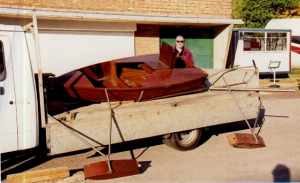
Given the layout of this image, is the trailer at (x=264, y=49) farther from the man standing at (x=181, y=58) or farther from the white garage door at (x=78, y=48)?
the man standing at (x=181, y=58)

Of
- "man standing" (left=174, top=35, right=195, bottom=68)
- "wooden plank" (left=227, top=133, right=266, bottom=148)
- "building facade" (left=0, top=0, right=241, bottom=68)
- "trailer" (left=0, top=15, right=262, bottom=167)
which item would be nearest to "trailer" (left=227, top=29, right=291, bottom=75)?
"building facade" (left=0, top=0, right=241, bottom=68)

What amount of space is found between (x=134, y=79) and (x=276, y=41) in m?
19.4

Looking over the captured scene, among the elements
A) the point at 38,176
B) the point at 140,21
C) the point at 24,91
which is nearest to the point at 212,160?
the point at 38,176

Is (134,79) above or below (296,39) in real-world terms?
below

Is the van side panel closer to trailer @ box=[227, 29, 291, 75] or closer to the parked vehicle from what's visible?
trailer @ box=[227, 29, 291, 75]

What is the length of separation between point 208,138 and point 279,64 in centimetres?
1727

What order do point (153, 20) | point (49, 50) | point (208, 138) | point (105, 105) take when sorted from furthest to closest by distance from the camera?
1. point (153, 20)
2. point (49, 50)
3. point (208, 138)
4. point (105, 105)

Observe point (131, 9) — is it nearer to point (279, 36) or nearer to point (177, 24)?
point (177, 24)

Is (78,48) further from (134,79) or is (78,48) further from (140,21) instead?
(134,79)

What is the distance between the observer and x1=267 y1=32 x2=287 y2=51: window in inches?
1107

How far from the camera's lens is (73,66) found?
1549cm

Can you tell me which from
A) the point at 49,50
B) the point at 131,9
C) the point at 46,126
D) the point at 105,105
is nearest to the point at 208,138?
the point at 105,105

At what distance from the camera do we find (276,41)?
28.4 meters

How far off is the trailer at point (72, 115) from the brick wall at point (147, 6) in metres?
6.83
